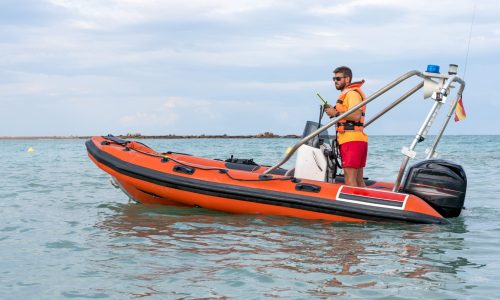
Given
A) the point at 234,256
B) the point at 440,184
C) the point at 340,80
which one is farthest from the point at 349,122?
the point at 234,256

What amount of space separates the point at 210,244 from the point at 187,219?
48.8 inches

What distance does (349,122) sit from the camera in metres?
5.73

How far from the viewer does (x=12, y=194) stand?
864cm

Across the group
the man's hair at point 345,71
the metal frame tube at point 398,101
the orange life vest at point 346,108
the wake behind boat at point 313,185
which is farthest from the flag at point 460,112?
the man's hair at point 345,71

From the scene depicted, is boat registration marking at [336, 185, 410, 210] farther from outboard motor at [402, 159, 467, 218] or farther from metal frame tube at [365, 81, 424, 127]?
metal frame tube at [365, 81, 424, 127]

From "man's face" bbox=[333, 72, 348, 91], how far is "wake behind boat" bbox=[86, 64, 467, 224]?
13.6 inches

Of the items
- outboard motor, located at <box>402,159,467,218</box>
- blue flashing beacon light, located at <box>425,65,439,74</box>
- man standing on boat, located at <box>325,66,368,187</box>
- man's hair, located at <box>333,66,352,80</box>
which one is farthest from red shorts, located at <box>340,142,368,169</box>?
blue flashing beacon light, located at <box>425,65,439,74</box>

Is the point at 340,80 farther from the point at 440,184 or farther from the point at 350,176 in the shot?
the point at 440,184

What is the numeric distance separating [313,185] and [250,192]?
61 cm

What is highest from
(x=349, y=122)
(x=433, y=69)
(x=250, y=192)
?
(x=433, y=69)

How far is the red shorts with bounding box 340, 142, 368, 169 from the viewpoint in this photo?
225 inches

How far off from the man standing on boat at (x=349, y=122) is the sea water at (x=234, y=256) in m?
0.62

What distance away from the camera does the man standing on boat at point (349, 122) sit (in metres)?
5.70

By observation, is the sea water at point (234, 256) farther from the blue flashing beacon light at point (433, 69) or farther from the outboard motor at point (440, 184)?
the blue flashing beacon light at point (433, 69)
